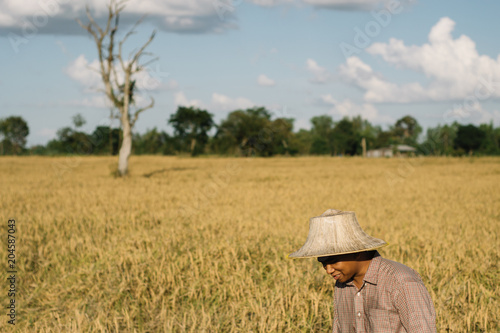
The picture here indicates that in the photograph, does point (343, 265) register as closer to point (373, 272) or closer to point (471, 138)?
point (373, 272)

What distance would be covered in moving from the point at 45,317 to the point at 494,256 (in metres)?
6.01

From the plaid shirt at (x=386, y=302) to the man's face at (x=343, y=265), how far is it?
0.26 ft

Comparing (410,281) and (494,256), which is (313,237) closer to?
(410,281)

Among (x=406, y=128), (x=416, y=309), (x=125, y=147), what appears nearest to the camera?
(x=416, y=309)

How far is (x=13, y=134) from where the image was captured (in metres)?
87.6

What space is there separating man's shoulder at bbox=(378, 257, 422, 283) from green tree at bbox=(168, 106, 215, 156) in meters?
70.5

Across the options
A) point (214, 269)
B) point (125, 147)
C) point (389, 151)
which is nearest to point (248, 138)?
point (389, 151)

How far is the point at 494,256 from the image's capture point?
6.70 metres

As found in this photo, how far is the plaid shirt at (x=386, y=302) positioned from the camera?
2207 mm

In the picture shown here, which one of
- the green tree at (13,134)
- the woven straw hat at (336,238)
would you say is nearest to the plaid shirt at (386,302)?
the woven straw hat at (336,238)

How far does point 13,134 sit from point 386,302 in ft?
317

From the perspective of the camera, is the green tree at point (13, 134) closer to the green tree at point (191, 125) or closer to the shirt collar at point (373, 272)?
the green tree at point (191, 125)

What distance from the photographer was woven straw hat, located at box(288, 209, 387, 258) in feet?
7.51

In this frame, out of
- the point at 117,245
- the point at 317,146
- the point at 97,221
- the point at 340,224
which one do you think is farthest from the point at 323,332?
the point at 317,146
